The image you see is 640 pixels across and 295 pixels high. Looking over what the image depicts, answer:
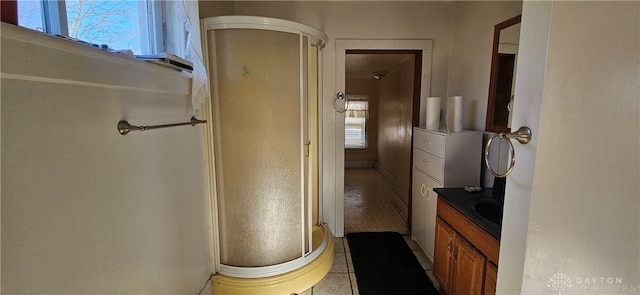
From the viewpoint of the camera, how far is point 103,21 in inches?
42.5

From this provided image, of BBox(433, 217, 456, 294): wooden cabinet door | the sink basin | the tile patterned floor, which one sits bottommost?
the tile patterned floor

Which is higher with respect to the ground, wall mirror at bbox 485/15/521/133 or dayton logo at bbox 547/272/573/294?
wall mirror at bbox 485/15/521/133

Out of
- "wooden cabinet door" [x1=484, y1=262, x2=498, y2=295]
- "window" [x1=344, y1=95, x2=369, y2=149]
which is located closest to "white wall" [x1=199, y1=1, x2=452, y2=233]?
"wooden cabinet door" [x1=484, y1=262, x2=498, y2=295]

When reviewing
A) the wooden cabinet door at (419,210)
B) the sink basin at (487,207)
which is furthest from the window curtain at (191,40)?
the wooden cabinet door at (419,210)

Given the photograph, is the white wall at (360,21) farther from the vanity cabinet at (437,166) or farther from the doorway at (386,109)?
the vanity cabinet at (437,166)

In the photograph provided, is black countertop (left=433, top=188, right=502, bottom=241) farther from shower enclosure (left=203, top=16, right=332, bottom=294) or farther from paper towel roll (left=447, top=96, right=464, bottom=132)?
shower enclosure (left=203, top=16, right=332, bottom=294)

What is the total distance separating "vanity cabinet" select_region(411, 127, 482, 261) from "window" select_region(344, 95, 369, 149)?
12.4ft

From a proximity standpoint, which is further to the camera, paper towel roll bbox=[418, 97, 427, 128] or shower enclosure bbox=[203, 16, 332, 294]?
paper towel roll bbox=[418, 97, 427, 128]

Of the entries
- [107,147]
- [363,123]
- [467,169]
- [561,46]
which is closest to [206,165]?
[107,147]

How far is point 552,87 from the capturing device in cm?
65

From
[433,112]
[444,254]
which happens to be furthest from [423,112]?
[444,254]

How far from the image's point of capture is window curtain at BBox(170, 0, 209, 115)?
1383 mm

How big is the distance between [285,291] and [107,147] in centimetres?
150

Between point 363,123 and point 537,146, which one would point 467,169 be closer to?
point 537,146
